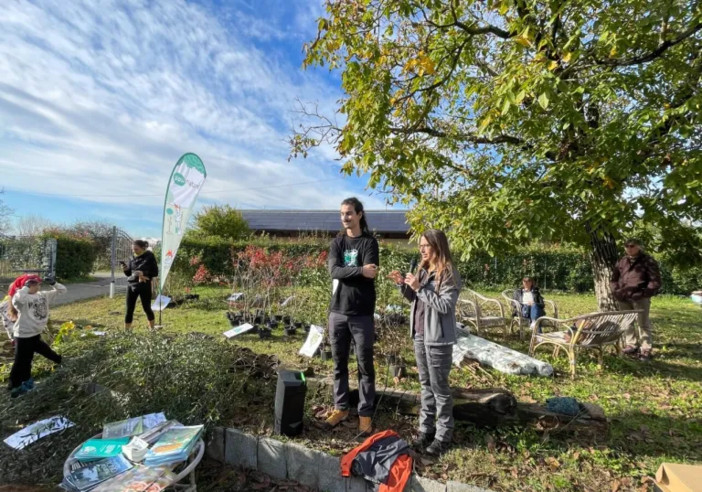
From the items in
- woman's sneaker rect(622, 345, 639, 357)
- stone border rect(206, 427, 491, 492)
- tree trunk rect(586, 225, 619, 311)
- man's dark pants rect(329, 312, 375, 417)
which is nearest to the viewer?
stone border rect(206, 427, 491, 492)

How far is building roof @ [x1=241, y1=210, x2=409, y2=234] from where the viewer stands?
27.2 meters

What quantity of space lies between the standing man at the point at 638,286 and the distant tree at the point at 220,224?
16.2m

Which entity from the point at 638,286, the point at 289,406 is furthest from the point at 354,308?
the point at 638,286

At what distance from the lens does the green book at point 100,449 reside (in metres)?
2.28

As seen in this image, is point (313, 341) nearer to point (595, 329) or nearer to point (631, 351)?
point (595, 329)

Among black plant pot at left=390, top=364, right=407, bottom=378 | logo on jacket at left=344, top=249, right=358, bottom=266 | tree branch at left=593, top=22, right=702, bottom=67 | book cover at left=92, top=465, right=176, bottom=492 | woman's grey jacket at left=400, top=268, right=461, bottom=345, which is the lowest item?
book cover at left=92, top=465, right=176, bottom=492

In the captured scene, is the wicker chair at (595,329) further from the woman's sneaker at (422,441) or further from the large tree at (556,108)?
the woman's sneaker at (422,441)

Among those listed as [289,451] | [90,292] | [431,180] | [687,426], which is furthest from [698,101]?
[90,292]

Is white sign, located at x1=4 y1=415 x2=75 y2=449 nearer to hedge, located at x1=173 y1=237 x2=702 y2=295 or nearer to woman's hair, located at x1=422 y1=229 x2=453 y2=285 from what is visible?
woman's hair, located at x1=422 y1=229 x2=453 y2=285

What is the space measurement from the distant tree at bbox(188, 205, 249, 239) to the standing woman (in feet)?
55.1

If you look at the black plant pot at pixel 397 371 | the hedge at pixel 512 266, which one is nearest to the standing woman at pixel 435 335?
the black plant pot at pixel 397 371

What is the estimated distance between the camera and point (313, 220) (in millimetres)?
30688

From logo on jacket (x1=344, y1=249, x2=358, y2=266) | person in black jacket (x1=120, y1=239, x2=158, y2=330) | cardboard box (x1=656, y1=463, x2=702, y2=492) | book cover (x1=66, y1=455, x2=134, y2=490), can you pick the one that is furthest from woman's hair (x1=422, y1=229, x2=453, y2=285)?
person in black jacket (x1=120, y1=239, x2=158, y2=330)

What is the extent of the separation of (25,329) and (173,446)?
2702 mm
